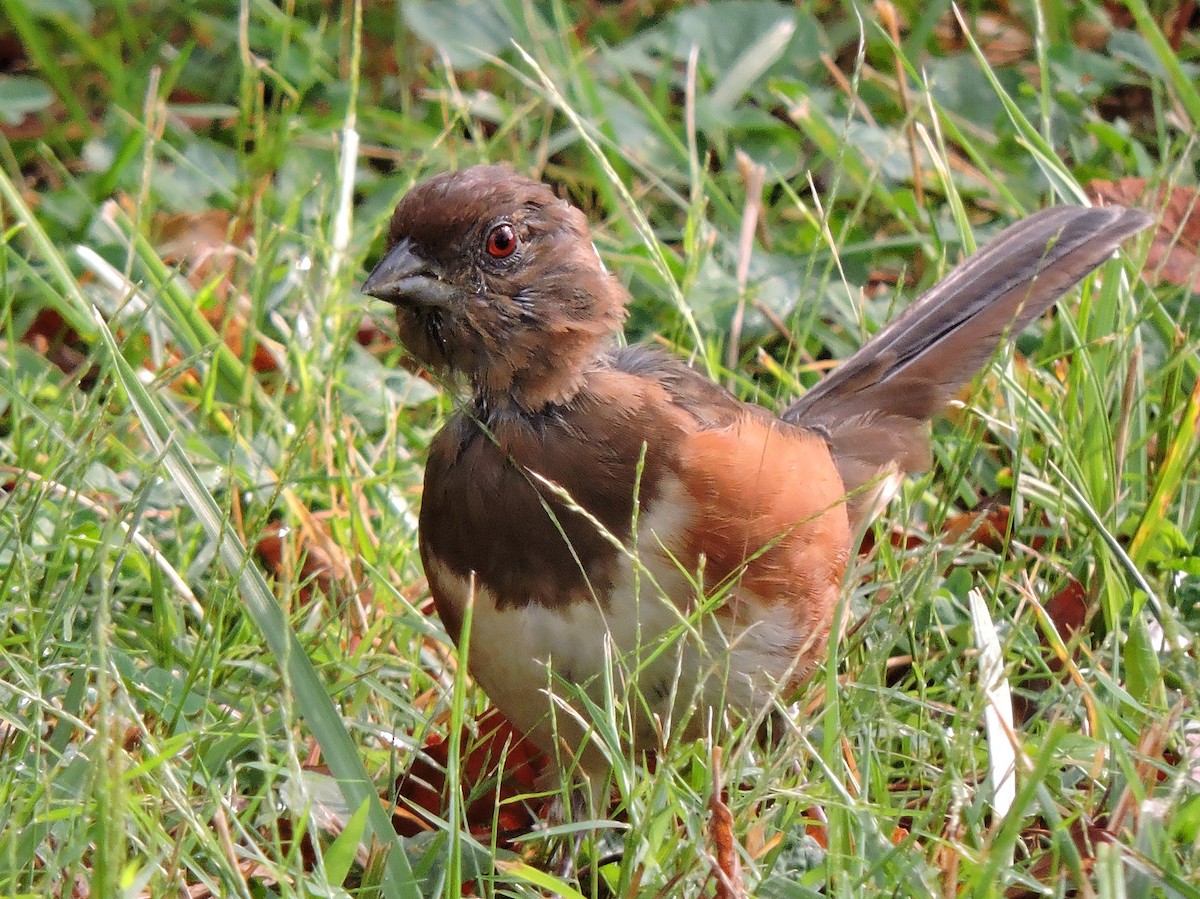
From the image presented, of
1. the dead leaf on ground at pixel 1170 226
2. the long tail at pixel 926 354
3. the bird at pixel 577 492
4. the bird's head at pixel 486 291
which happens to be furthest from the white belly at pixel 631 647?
the dead leaf on ground at pixel 1170 226

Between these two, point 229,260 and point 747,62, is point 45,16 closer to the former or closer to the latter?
point 229,260

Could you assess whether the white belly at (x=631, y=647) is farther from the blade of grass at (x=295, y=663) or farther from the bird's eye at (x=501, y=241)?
the bird's eye at (x=501, y=241)

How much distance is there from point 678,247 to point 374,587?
164 centimetres

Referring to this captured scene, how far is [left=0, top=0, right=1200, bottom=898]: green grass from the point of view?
79.6 inches

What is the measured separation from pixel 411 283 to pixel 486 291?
120 mm

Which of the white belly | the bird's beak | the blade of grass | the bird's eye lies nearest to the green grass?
the blade of grass

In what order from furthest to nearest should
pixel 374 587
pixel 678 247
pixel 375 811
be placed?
1. pixel 678 247
2. pixel 374 587
3. pixel 375 811

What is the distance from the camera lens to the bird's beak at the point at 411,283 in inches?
97.9

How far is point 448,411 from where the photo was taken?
3422mm

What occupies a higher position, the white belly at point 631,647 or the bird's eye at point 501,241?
the bird's eye at point 501,241

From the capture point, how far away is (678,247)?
4.25 meters

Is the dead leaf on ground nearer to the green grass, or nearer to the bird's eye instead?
the green grass

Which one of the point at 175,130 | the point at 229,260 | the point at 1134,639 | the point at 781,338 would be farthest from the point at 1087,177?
the point at 175,130

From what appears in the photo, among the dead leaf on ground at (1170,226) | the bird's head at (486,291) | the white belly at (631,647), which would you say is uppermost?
the bird's head at (486,291)
